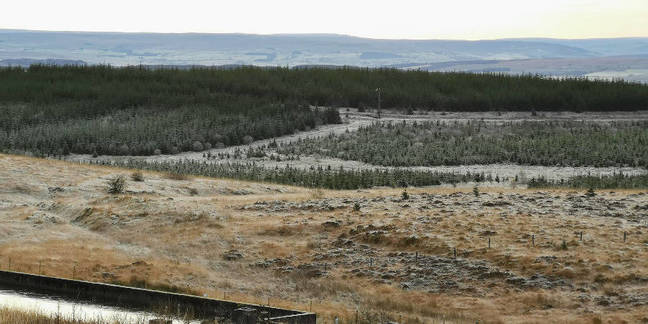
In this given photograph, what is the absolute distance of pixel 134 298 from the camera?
1853cm

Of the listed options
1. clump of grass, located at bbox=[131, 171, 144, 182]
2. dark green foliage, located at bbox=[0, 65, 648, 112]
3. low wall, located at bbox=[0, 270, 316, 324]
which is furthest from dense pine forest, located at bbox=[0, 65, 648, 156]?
low wall, located at bbox=[0, 270, 316, 324]

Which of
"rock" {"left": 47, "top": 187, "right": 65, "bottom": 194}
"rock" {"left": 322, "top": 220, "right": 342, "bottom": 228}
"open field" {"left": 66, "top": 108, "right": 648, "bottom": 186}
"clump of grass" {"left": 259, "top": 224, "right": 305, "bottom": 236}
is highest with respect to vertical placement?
"rock" {"left": 322, "top": 220, "right": 342, "bottom": 228}

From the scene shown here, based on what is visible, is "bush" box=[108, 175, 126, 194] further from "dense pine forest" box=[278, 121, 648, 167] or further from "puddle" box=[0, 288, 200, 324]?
"dense pine forest" box=[278, 121, 648, 167]

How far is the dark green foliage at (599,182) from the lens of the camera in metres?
34.7

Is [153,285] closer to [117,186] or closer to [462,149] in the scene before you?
[117,186]

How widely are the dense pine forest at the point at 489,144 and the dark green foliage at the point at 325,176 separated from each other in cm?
591

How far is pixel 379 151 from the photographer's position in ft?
166

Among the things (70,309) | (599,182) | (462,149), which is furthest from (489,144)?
(70,309)

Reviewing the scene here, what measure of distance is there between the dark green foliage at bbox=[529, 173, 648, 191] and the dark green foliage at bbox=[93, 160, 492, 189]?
3346mm

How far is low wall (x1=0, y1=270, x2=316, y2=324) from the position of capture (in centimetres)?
1684

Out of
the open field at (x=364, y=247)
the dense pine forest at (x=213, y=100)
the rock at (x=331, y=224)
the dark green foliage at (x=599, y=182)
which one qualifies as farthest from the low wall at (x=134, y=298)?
the dense pine forest at (x=213, y=100)

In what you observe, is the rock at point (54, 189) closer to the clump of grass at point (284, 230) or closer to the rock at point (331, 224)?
the clump of grass at point (284, 230)

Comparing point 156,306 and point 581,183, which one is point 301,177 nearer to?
point 581,183

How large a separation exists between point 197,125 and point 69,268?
37.6 metres
